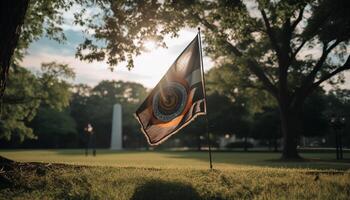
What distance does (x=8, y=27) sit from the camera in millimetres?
10266

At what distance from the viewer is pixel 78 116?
4003 inches

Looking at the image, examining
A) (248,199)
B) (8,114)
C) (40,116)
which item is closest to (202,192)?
(248,199)

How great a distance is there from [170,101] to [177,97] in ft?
0.81

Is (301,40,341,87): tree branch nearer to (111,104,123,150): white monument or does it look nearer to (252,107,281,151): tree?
(252,107,281,151): tree

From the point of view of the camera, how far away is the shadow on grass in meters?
9.40

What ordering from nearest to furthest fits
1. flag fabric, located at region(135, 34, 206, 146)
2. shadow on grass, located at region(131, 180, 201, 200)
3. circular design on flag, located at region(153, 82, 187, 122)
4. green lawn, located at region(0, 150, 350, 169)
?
shadow on grass, located at region(131, 180, 201, 200), flag fabric, located at region(135, 34, 206, 146), circular design on flag, located at region(153, 82, 187, 122), green lawn, located at region(0, 150, 350, 169)

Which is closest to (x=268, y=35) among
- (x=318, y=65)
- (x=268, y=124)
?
(x=318, y=65)

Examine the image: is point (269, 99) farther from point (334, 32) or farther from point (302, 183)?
point (302, 183)

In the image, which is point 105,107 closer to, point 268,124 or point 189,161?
point 268,124

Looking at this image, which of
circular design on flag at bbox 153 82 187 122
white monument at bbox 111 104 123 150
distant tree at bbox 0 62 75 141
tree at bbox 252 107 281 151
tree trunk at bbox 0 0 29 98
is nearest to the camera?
tree trunk at bbox 0 0 29 98

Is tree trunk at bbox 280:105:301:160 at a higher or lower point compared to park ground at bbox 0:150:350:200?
higher

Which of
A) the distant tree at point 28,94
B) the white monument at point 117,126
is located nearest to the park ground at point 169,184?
the distant tree at point 28,94

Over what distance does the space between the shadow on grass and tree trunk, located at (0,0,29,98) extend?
450 centimetres

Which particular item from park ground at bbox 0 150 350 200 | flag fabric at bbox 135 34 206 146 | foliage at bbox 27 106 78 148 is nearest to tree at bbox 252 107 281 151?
foliage at bbox 27 106 78 148
